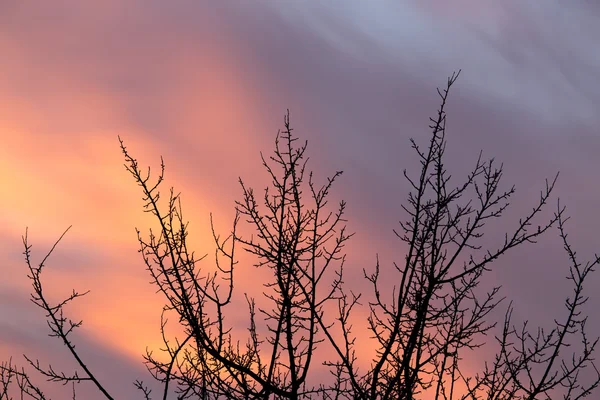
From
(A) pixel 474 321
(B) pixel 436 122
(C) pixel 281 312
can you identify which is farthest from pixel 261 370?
(B) pixel 436 122

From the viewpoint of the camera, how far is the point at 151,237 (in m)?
7.61

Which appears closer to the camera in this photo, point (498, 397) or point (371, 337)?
point (371, 337)

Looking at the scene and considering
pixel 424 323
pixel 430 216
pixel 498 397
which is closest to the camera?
pixel 424 323

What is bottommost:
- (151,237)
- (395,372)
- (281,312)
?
(395,372)

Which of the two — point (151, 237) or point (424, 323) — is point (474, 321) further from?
point (151, 237)

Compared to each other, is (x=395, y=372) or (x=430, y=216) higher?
(x=430, y=216)

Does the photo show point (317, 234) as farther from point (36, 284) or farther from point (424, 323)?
point (36, 284)

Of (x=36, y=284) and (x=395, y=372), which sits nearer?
(x=395, y=372)

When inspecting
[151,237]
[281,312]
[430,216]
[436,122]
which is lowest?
[281,312]

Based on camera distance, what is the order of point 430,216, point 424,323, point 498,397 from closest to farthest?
1. point 424,323
2. point 430,216
3. point 498,397

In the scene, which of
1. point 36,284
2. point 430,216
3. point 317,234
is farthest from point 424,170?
point 36,284

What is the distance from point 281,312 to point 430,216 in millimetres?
1868

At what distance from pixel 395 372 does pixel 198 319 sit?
2.05 m

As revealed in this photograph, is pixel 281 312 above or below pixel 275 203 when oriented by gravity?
below
